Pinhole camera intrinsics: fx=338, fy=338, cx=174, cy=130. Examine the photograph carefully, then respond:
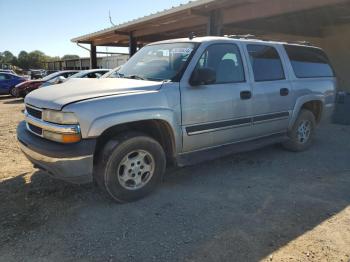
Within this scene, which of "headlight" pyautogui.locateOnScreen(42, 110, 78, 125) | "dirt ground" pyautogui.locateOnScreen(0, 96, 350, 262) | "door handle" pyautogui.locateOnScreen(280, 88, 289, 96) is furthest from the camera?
"door handle" pyautogui.locateOnScreen(280, 88, 289, 96)

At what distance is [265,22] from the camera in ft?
39.1

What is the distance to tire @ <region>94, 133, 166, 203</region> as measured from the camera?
3639 millimetres

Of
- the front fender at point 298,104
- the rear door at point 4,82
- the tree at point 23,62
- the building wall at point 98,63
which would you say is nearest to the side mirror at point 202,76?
the front fender at point 298,104

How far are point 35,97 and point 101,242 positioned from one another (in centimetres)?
183

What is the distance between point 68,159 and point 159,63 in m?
1.83

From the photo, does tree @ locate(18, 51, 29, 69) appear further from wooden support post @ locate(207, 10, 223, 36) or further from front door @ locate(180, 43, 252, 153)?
front door @ locate(180, 43, 252, 153)

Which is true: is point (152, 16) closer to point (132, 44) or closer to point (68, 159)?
point (132, 44)

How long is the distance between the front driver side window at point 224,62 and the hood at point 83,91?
88 centimetres

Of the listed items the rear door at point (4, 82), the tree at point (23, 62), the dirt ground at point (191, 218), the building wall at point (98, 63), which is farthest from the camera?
the tree at point (23, 62)

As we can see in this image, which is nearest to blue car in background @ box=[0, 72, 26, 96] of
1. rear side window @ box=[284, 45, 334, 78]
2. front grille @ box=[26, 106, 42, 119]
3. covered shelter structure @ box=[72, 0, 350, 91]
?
covered shelter structure @ box=[72, 0, 350, 91]

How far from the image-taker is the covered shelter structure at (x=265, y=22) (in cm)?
916

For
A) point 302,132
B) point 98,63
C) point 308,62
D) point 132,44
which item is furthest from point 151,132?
point 98,63

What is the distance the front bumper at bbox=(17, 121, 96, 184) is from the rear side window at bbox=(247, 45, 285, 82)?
9.08 feet

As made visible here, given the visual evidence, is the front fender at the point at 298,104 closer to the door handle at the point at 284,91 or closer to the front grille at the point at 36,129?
the door handle at the point at 284,91
